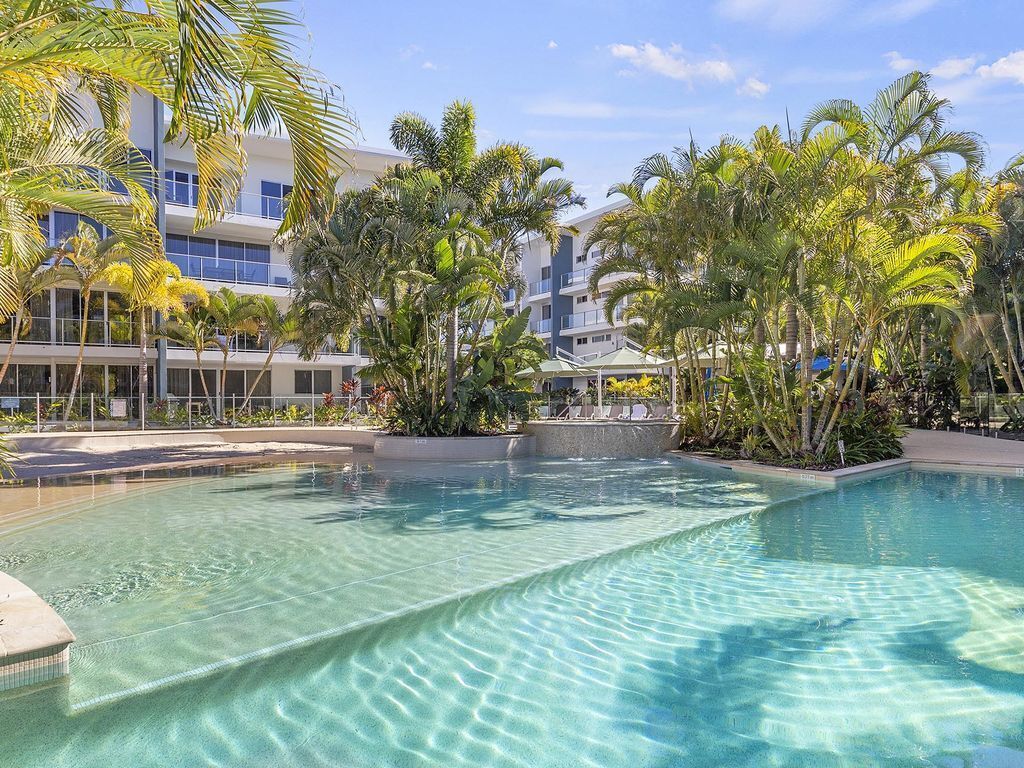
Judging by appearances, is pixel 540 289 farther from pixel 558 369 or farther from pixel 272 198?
pixel 558 369

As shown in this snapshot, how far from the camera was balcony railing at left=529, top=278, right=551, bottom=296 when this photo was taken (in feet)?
145

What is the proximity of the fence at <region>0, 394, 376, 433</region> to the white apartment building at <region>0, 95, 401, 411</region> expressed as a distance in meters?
1.24

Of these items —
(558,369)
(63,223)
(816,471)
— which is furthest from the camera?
(63,223)

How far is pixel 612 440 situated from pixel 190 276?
17.7 meters

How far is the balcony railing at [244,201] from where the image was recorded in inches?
972

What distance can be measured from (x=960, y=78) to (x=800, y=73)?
4.81 meters

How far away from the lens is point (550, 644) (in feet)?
13.9

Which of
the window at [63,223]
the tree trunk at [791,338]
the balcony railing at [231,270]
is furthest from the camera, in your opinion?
the balcony railing at [231,270]

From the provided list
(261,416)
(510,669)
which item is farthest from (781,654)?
(261,416)

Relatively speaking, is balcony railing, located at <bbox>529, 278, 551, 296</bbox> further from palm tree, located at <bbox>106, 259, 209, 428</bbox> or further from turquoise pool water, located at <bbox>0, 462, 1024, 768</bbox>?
turquoise pool water, located at <bbox>0, 462, 1024, 768</bbox>

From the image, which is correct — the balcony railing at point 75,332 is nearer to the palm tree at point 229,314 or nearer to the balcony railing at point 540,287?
the palm tree at point 229,314

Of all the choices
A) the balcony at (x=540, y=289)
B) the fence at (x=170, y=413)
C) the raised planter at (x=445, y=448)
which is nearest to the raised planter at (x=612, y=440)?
the raised planter at (x=445, y=448)

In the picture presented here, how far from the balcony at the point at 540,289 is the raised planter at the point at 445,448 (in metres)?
28.8

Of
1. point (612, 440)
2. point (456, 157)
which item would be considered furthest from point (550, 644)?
point (456, 157)
